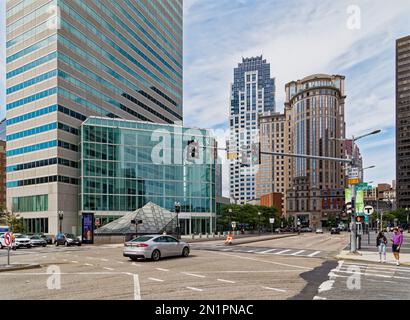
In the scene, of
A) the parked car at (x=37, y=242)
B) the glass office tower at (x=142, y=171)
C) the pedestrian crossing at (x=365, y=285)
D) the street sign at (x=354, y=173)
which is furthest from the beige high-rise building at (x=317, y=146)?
the pedestrian crossing at (x=365, y=285)

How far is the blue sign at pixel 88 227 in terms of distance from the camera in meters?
44.6

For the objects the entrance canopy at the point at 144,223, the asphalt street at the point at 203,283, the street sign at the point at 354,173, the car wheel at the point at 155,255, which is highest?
the street sign at the point at 354,173

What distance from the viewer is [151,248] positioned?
2175 cm

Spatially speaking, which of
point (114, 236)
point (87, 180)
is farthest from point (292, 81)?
point (114, 236)

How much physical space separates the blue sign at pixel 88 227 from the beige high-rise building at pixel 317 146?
12328cm

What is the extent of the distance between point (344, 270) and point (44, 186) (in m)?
64.2

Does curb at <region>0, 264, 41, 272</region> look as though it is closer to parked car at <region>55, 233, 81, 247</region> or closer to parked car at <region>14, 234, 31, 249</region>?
parked car at <region>14, 234, 31, 249</region>

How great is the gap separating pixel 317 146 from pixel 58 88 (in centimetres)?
11095

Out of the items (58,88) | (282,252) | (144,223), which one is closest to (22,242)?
(144,223)

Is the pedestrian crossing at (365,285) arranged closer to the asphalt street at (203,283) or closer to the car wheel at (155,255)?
the asphalt street at (203,283)

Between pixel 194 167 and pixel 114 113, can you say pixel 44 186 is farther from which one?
pixel 194 167

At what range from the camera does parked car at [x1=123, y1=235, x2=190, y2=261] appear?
70.7ft

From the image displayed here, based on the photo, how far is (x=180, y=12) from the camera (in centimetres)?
11556

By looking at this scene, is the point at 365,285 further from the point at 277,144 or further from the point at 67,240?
the point at 277,144
